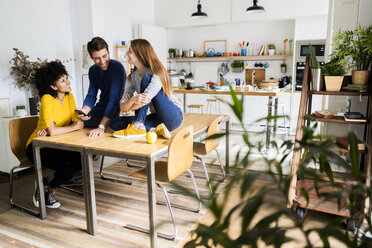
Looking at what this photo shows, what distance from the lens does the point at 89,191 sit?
219 cm

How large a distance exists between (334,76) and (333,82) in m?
Result: 0.05

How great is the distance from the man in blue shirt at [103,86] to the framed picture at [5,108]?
1623 mm

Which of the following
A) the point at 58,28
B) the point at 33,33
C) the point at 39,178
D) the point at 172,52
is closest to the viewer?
the point at 39,178

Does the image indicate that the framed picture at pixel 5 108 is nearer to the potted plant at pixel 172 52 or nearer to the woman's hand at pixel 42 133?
the woman's hand at pixel 42 133

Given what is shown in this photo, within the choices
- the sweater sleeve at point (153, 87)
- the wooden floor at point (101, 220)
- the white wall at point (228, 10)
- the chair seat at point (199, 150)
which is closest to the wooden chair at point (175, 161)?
the wooden floor at point (101, 220)

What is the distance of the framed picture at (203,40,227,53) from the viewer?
684 cm

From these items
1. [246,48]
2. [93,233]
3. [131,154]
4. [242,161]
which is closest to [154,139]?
[131,154]

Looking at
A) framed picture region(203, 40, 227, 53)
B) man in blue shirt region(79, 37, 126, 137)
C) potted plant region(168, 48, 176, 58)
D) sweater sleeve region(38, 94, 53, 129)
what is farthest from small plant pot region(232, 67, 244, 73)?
sweater sleeve region(38, 94, 53, 129)

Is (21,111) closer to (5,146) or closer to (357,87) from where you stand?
(5,146)

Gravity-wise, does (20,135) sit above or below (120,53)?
below

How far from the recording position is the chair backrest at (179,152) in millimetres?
2061

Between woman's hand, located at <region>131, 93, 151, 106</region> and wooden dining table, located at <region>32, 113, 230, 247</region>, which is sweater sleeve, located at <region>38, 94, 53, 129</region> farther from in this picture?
woman's hand, located at <region>131, 93, 151, 106</region>

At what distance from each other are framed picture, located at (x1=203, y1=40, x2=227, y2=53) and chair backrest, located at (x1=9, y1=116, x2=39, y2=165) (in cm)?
488

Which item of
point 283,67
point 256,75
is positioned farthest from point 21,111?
point 283,67
